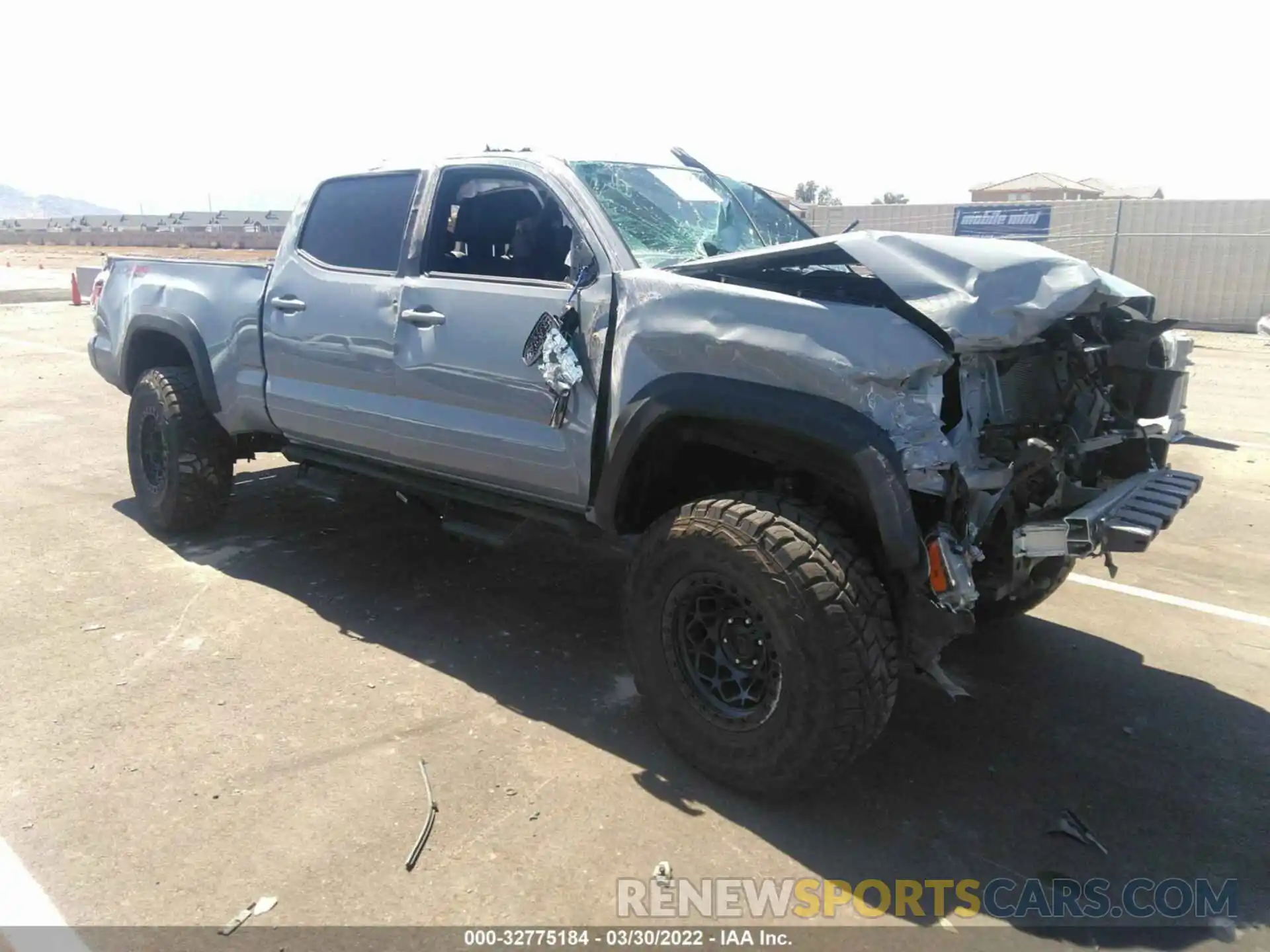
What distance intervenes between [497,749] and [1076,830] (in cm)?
197

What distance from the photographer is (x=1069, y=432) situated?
354 cm

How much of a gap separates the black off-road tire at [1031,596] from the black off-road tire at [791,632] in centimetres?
108

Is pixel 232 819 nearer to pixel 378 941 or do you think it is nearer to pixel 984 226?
pixel 378 941

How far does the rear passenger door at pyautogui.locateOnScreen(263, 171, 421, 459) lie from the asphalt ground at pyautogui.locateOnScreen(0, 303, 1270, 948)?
2.78 ft

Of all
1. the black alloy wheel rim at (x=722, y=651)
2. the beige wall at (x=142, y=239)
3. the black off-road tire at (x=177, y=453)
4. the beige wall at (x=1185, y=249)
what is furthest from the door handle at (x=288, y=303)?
the beige wall at (x=142, y=239)

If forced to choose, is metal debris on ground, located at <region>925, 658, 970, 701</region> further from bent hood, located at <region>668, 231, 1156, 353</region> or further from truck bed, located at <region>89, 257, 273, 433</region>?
truck bed, located at <region>89, 257, 273, 433</region>

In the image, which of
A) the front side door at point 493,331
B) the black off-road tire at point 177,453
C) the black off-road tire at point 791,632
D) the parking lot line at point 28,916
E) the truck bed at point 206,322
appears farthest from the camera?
the black off-road tire at point 177,453

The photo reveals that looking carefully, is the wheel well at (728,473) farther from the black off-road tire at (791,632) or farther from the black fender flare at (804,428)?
the black off-road tire at (791,632)

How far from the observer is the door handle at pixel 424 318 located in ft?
13.9

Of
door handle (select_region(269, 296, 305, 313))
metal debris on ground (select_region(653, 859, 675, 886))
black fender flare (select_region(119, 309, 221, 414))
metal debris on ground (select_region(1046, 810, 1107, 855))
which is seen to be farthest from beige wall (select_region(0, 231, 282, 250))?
metal debris on ground (select_region(1046, 810, 1107, 855))

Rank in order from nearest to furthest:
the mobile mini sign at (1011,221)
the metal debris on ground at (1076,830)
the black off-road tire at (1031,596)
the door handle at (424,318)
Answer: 1. the metal debris on ground at (1076,830)
2. the black off-road tire at (1031,596)
3. the door handle at (424,318)
4. the mobile mini sign at (1011,221)

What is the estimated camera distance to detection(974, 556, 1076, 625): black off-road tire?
406cm

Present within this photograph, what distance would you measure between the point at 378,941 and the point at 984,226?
2136cm

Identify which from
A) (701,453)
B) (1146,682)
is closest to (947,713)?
(1146,682)
